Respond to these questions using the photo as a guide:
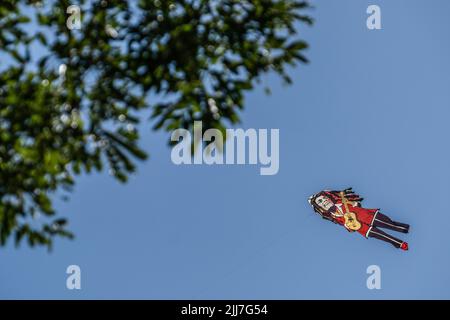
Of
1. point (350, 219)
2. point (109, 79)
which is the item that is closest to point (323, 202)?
point (350, 219)

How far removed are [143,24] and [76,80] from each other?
125cm

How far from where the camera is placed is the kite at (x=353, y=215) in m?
10.2

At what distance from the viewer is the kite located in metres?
10.2

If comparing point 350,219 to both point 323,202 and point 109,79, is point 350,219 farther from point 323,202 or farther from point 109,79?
point 109,79

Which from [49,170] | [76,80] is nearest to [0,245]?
[49,170]

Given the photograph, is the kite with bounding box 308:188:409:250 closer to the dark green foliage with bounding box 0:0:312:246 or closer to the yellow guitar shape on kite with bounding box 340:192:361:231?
the yellow guitar shape on kite with bounding box 340:192:361:231

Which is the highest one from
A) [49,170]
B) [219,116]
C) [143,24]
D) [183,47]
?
[143,24]

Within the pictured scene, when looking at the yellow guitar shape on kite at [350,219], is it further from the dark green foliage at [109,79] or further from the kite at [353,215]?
the dark green foliage at [109,79]

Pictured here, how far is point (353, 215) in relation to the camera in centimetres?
1059

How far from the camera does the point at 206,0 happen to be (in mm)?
7266

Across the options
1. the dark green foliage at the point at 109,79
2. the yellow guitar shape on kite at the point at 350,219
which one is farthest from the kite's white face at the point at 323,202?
the dark green foliage at the point at 109,79
